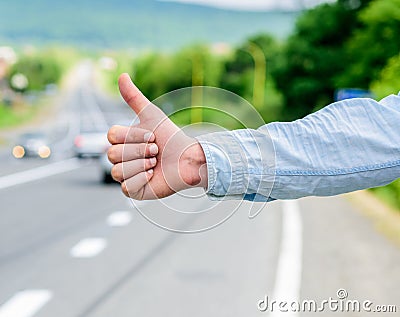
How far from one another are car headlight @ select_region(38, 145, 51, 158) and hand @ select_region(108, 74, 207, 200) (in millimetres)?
30955

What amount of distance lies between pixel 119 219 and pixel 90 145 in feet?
54.6

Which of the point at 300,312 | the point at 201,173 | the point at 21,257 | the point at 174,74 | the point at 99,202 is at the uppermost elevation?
the point at 201,173

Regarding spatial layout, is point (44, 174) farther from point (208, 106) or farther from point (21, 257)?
point (208, 106)

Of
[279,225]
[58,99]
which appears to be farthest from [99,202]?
[58,99]

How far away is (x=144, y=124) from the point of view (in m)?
1.76

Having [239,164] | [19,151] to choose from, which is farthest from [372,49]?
[239,164]

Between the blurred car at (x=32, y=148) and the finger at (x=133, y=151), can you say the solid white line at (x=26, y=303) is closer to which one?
the finger at (x=133, y=151)

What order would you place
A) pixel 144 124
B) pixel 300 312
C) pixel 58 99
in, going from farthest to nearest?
pixel 58 99, pixel 300 312, pixel 144 124

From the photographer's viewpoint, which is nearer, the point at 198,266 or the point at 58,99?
the point at 198,266

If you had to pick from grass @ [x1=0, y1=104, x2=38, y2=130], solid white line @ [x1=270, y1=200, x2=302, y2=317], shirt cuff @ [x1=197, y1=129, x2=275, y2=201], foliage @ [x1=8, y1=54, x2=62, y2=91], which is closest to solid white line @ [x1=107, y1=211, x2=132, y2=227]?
solid white line @ [x1=270, y1=200, x2=302, y2=317]

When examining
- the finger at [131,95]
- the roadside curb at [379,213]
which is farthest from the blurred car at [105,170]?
the finger at [131,95]

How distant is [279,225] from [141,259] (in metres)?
3.56

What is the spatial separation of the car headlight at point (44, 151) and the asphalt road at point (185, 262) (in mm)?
16887

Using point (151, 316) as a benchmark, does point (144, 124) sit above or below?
above
